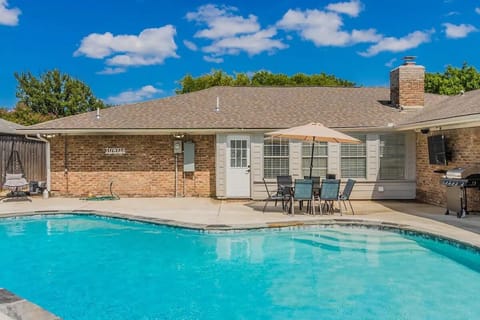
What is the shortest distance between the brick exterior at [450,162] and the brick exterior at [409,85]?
170 cm

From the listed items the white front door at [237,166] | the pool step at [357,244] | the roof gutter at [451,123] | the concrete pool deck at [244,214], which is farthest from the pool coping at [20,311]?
the white front door at [237,166]

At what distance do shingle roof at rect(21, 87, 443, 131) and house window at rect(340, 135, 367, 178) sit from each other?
0.70m

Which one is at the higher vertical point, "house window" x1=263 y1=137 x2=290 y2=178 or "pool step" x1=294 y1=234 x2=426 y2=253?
"house window" x1=263 y1=137 x2=290 y2=178

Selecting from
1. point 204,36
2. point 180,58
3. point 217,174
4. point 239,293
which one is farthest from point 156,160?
point 180,58

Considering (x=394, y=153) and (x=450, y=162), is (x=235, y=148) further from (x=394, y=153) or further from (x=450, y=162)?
(x=450, y=162)

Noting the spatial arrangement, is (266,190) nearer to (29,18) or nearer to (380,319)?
(380,319)

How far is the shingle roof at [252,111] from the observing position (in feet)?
44.2

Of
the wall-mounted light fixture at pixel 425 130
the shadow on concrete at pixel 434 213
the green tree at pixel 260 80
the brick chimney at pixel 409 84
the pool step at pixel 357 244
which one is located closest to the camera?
the pool step at pixel 357 244

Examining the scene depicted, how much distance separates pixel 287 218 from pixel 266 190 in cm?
345

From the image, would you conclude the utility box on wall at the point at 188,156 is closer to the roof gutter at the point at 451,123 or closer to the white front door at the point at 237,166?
the white front door at the point at 237,166

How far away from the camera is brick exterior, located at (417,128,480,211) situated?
1021 cm

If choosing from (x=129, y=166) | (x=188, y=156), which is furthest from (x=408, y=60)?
(x=129, y=166)

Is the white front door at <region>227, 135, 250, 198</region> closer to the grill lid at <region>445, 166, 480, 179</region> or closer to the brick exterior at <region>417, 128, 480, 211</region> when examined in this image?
the brick exterior at <region>417, 128, 480, 211</region>

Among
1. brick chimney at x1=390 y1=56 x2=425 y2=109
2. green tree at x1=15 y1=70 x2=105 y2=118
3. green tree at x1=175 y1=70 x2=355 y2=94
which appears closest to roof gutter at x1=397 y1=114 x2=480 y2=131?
brick chimney at x1=390 y1=56 x2=425 y2=109
